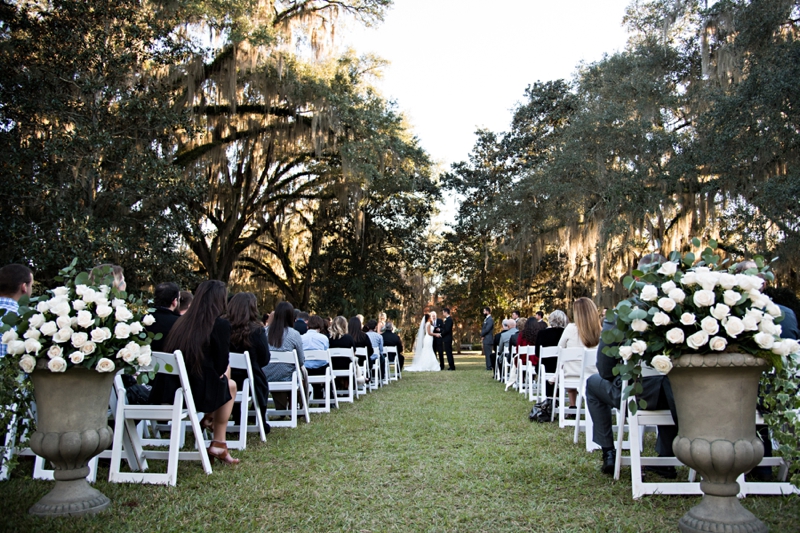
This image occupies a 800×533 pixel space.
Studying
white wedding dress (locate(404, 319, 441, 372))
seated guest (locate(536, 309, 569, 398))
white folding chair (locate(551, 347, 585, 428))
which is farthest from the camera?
white wedding dress (locate(404, 319, 441, 372))

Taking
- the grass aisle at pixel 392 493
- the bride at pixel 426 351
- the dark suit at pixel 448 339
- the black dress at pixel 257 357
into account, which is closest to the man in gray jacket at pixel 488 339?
the dark suit at pixel 448 339

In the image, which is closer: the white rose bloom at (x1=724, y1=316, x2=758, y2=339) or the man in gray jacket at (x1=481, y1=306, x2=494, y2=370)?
the white rose bloom at (x1=724, y1=316, x2=758, y2=339)

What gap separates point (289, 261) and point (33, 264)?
1352 cm

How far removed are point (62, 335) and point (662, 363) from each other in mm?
2560

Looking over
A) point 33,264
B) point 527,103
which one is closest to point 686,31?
point 527,103

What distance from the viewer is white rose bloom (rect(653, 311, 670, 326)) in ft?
8.23

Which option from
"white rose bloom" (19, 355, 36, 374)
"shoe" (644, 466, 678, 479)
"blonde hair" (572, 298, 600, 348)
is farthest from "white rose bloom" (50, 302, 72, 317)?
"blonde hair" (572, 298, 600, 348)

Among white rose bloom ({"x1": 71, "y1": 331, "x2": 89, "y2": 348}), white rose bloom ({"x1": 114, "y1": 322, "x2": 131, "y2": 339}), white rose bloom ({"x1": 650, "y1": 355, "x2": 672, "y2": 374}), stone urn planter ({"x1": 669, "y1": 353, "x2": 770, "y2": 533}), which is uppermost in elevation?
white rose bloom ({"x1": 114, "y1": 322, "x2": 131, "y2": 339})

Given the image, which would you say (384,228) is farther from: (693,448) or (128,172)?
(693,448)

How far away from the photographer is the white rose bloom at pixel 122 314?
9.66 feet

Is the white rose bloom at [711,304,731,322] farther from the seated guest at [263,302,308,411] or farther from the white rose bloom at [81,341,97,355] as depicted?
the seated guest at [263,302,308,411]

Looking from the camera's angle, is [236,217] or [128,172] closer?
[128,172]

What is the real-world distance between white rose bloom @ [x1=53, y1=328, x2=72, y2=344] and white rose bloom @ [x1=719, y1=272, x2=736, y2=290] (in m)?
2.81

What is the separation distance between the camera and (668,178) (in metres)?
14.1
